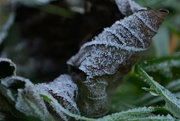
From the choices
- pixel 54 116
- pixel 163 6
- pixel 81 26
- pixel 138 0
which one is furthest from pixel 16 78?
pixel 163 6

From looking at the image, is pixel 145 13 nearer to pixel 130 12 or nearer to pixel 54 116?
pixel 130 12

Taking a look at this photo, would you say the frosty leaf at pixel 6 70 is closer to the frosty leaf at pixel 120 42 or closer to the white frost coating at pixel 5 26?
the frosty leaf at pixel 120 42

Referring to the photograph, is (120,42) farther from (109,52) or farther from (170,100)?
(170,100)

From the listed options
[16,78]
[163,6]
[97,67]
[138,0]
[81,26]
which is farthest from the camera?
[163,6]

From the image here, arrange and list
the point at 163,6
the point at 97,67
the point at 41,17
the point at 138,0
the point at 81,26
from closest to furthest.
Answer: the point at 97,67
the point at 138,0
the point at 81,26
the point at 41,17
the point at 163,6

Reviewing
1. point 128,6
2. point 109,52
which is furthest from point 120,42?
point 128,6

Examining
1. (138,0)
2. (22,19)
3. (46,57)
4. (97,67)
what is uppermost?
(138,0)

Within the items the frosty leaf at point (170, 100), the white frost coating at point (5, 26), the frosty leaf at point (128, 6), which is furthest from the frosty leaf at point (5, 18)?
the frosty leaf at point (170, 100)

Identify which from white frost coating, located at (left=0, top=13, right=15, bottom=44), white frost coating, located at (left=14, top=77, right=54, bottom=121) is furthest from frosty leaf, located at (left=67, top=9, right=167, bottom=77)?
white frost coating, located at (left=0, top=13, right=15, bottom=44)
